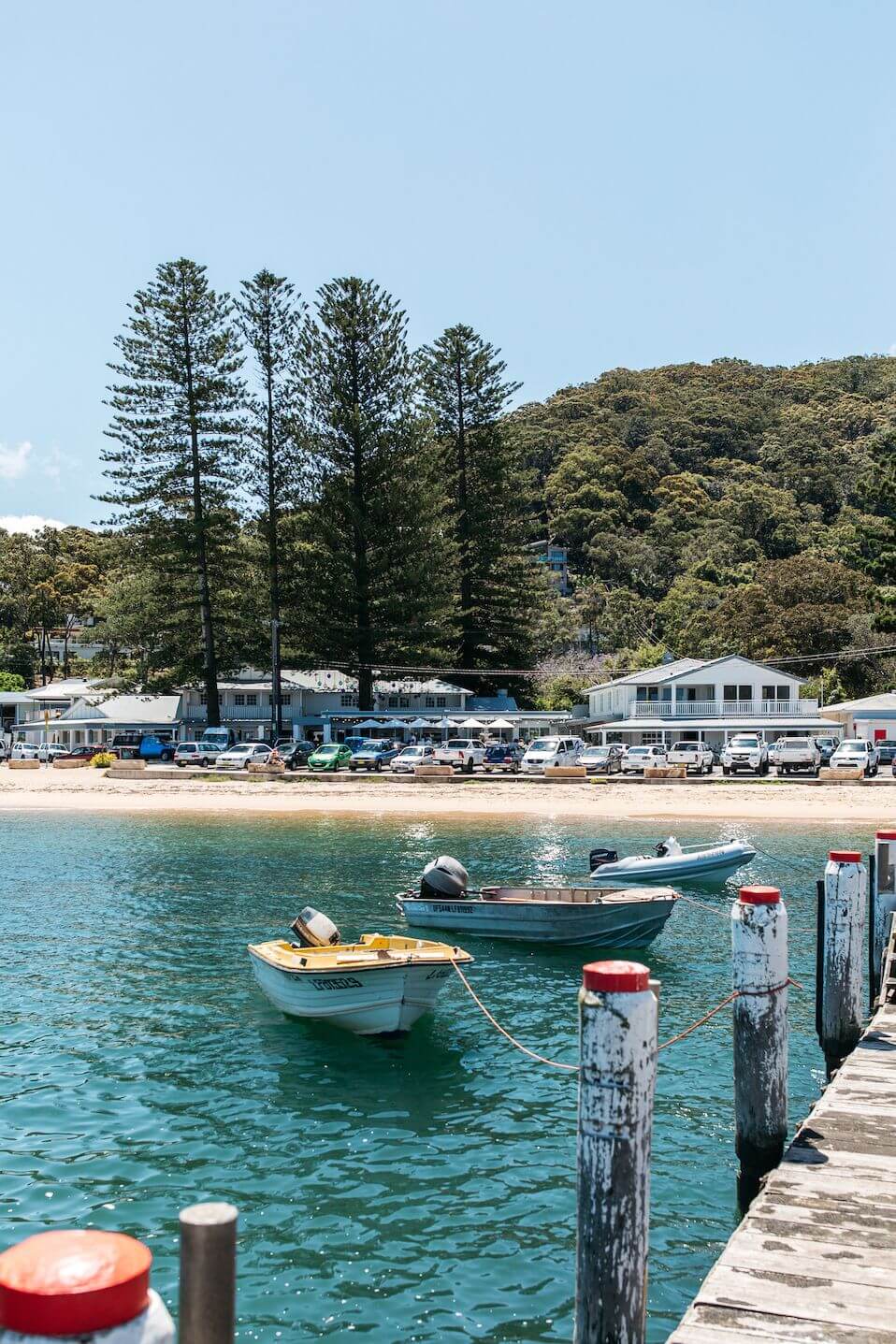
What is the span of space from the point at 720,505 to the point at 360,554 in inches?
2363

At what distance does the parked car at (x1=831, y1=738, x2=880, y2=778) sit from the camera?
53.8 meters

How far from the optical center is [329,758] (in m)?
60.5

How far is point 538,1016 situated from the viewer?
Answer: 1573 centimetres

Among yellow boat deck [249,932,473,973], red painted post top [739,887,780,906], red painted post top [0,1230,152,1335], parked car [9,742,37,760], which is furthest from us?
parked car [9,742,37,760]

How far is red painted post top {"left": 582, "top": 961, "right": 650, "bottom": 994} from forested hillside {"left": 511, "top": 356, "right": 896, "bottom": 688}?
57.4 m

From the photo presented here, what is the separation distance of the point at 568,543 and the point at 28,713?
66.7 metres

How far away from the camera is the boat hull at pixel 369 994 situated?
1441 cm

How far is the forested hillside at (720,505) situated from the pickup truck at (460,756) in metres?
27.1

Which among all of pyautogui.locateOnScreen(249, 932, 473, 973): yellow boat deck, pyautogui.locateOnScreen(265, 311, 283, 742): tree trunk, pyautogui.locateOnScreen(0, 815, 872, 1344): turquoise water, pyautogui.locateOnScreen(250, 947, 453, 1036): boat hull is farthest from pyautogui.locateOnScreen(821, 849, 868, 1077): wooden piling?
pyautogui.locateOnScreen(265, 311, 283, 742): tree trunk

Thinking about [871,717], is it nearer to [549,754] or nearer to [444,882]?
[549,754]

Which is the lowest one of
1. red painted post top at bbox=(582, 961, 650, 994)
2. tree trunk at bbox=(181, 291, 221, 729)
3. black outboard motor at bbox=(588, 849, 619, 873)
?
black outboard motor at bbox=(588, 849, 619, 873)

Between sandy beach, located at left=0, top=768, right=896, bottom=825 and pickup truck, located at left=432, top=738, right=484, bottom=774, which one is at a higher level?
pickup truck, located at left=432, top=738, right=484, bottom=774

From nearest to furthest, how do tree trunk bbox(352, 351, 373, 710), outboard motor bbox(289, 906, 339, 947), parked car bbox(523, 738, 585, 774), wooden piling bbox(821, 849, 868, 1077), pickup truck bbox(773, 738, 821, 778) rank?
1. wooden piling bbox(821, 849, 868, 1077)
2. outboard motor bbox(289, 906, 339, 947)
3. pickup truck bbox(773, 738, 821, 778)
4. parked car bbox(523, 738, 585, 774)
5. tree trunk bbox(352, 351, 373, 710)

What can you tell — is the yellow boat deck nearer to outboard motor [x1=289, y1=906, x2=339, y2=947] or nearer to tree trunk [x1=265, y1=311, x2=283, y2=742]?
outboard motor [x1=289, y1=906, x2=339, y2=947]
